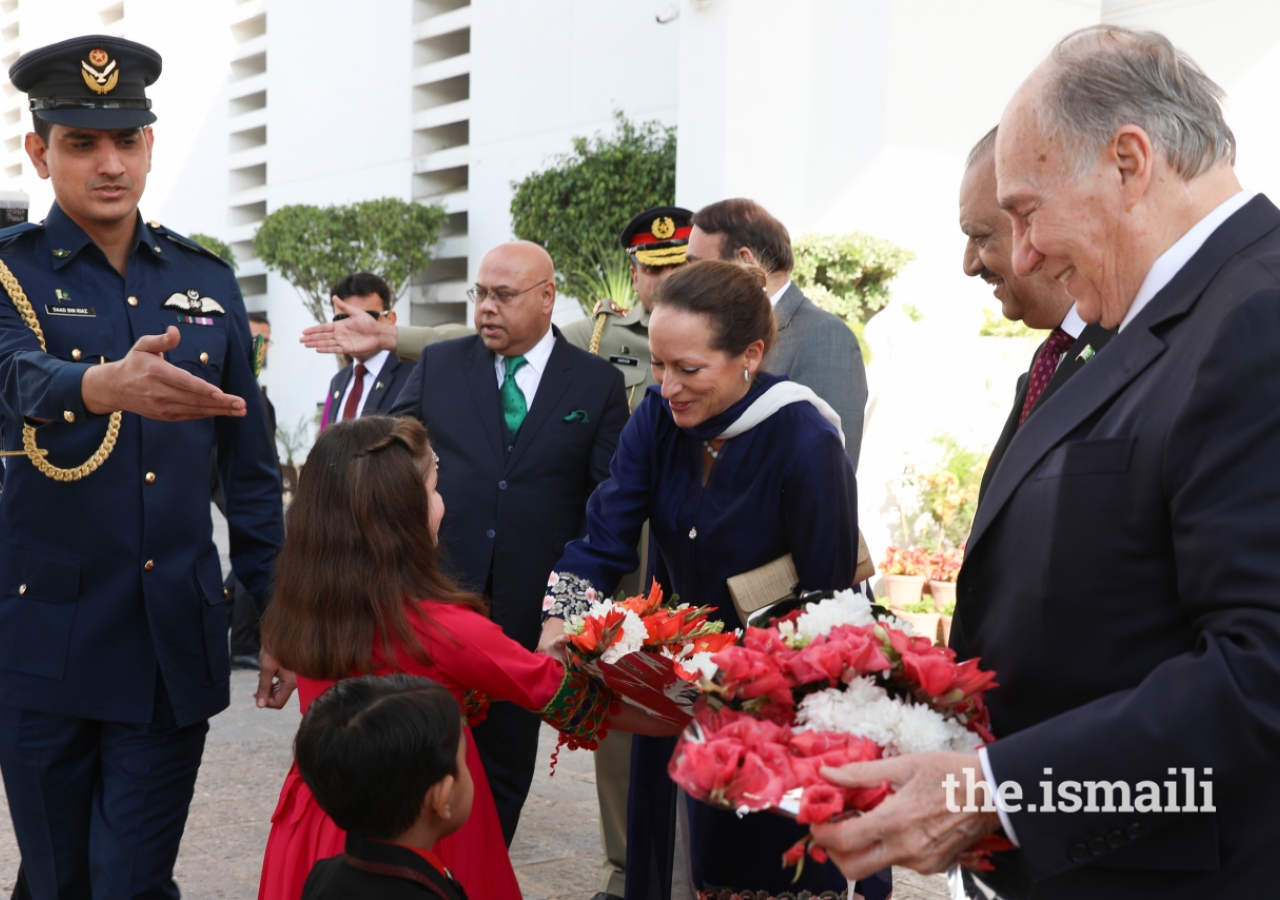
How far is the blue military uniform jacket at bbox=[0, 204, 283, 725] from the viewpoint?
2.73 metres

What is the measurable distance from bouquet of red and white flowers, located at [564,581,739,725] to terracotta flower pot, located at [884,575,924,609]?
16.7ft

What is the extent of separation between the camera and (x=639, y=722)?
265 centimetres

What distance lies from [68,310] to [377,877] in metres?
1.56

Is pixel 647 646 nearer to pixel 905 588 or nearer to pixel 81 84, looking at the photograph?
pixel 81 84

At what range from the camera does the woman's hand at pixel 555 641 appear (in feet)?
9.02

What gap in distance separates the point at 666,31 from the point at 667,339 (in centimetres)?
1556

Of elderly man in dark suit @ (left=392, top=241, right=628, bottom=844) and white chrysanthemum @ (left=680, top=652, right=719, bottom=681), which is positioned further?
elderly man in dark suit @ (left=392, top=241, right=628, bottom=844)

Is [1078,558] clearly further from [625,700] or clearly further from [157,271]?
[157,271]

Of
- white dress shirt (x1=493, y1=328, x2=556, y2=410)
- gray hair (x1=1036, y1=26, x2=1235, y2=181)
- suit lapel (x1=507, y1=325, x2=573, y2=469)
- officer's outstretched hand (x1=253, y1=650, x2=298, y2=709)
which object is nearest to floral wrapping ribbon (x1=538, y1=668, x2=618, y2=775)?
officer's outstretched hand (x1=253, y1=650, x2=298, y2=709)

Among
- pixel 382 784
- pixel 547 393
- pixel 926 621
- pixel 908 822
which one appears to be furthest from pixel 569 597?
pixel 926 621

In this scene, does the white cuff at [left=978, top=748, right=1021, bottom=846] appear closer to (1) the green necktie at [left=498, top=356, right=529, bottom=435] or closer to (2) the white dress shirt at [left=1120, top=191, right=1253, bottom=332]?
(2) the white dress shirt at [left=1120, top=191, right=1253, bottom=332]

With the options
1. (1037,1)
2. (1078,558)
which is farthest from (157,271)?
(1037,1)

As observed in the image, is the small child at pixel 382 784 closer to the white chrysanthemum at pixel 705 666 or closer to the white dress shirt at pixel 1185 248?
the white chrysanthemum at pixel 705 666

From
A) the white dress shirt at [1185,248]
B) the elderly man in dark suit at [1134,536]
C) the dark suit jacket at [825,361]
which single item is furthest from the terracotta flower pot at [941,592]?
the white dress shirt at [1185,248]
